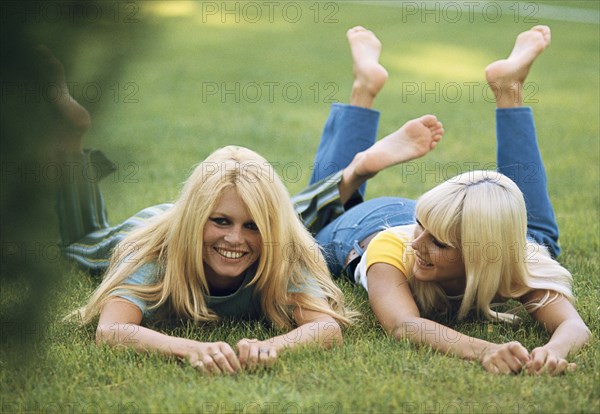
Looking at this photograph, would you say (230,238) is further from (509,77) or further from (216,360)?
(509,77)

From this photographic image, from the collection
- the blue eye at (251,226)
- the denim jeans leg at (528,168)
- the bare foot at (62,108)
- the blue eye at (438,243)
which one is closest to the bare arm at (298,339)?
the blue eye at (251,226)

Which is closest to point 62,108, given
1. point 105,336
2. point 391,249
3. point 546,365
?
point 105,336

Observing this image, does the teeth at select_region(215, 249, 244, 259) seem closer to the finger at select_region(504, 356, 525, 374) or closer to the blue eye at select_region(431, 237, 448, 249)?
the blue eye at select_region(431, 237, 448, 249)

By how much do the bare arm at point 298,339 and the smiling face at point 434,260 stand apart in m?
0.40

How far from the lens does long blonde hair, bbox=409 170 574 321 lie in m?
3.29

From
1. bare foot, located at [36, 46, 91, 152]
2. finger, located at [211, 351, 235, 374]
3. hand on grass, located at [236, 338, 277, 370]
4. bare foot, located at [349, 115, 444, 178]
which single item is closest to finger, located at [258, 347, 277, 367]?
hand on grass, located at [236, 338, 277, 370]

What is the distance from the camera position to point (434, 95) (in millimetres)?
9477

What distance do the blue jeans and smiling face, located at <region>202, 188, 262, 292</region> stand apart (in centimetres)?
82

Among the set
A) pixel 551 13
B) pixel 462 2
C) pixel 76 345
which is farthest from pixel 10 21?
pixel 462 2

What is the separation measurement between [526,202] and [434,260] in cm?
109

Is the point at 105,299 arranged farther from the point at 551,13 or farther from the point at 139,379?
the point at 551,13

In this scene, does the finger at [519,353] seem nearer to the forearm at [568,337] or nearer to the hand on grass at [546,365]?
the hand on grass at [546,365]

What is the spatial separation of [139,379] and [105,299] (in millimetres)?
548

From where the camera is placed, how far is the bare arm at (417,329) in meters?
2.93
